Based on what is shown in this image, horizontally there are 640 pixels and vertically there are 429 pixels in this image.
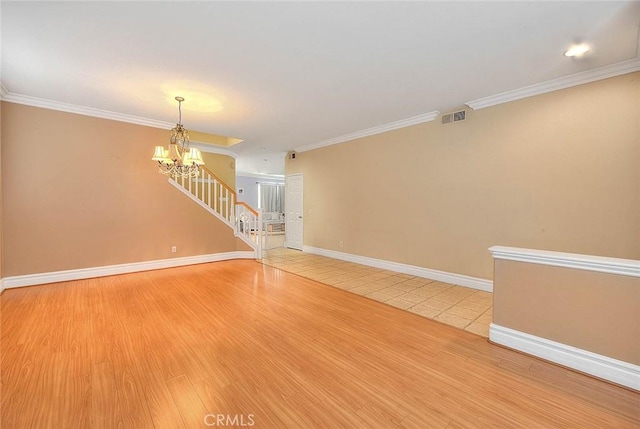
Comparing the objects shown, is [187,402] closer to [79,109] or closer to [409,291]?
[409,291]

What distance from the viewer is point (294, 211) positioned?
7.48m

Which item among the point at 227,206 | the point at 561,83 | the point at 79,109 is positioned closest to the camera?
the point at 561,83

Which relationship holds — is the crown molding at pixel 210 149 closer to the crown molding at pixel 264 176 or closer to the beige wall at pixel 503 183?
the beige wall at pixel 503 183

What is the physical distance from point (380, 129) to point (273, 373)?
15.2ft

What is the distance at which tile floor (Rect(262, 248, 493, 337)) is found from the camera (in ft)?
9.91

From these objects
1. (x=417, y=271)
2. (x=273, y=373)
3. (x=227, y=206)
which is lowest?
(x=273, y=373)

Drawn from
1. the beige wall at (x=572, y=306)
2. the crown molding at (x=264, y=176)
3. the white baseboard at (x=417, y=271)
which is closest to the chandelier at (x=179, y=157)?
the white baseboard at (x=417, y=271)

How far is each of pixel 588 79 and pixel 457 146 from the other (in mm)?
1558

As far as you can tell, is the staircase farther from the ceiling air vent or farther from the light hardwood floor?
the ceiling air vent

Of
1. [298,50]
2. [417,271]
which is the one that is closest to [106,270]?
[298,50]

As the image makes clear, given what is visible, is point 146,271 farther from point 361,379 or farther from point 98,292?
point 361,379

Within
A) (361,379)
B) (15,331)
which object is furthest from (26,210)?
(361,379)

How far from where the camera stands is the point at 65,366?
206 cm

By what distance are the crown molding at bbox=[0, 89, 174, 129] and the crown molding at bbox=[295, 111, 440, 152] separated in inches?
130
